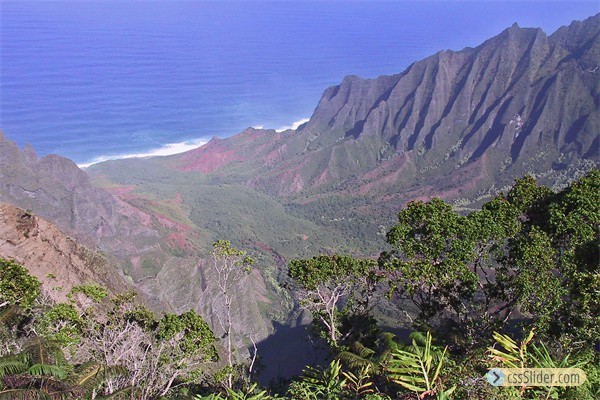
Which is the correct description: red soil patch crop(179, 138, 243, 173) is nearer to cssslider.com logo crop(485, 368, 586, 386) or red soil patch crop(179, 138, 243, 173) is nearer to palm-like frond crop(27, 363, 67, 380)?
palm-like frond crop(27, 363, 67, 380)

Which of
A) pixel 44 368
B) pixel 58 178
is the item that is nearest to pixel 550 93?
pixel 58 178

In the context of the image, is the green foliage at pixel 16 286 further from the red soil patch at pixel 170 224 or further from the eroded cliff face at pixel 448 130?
the eroded cliff face at pixel 448 130

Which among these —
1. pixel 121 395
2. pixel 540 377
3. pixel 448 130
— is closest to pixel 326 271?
pixel 121 395

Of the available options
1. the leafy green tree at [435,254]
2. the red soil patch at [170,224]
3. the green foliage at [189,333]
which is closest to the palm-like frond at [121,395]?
the green foliage at [189,333]

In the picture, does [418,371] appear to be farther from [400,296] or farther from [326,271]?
[326,271]

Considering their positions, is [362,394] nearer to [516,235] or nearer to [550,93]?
[516,235]

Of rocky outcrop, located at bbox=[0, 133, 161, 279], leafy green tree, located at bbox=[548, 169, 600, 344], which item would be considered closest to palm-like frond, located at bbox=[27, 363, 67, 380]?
leafy green tree, located at bbox=[548, 169, 600, 344]
